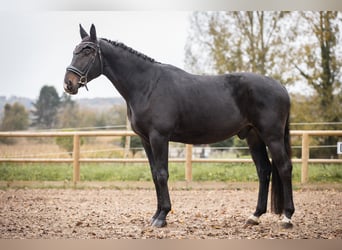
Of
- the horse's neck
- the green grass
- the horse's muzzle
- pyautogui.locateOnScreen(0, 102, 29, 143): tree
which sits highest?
the horse's neck

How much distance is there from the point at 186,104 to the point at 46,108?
387 centimetres

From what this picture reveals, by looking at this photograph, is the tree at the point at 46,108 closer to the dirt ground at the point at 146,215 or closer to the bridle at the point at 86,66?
the dirt ground at the point at 146,215

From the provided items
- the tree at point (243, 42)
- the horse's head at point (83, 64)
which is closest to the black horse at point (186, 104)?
the horse's head at point (83, 64)

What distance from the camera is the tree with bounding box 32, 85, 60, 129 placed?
662 cm

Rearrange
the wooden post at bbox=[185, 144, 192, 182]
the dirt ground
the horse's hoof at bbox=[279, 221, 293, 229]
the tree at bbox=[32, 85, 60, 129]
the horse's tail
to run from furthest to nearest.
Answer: the tree at bbox=[32, 85, 60, 129] → the wooden post at bbox=[185, 144, 192, 182] → the horse's tail → the horse's hoof at bbox=[279, 221, 293, 229] → the dirt ground

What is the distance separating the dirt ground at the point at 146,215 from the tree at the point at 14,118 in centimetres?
91

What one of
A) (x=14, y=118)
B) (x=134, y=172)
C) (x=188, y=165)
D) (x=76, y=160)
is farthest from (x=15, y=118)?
(x=188, y=165)

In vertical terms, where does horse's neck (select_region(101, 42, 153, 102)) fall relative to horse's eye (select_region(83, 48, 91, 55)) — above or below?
below

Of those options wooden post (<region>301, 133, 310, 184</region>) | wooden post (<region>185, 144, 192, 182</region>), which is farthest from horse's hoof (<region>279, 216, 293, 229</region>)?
wooden post (<region>185, 144, 192, 182</region>)

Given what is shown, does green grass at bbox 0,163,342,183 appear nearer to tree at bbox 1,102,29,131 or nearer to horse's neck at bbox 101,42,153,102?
tree at bbox 1,102,29,131

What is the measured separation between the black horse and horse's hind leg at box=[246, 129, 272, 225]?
0.08 metres

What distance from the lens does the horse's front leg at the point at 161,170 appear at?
3.63 meters

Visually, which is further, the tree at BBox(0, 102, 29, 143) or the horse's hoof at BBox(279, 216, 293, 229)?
the tree at BBox(0, 102, 29, 143)
